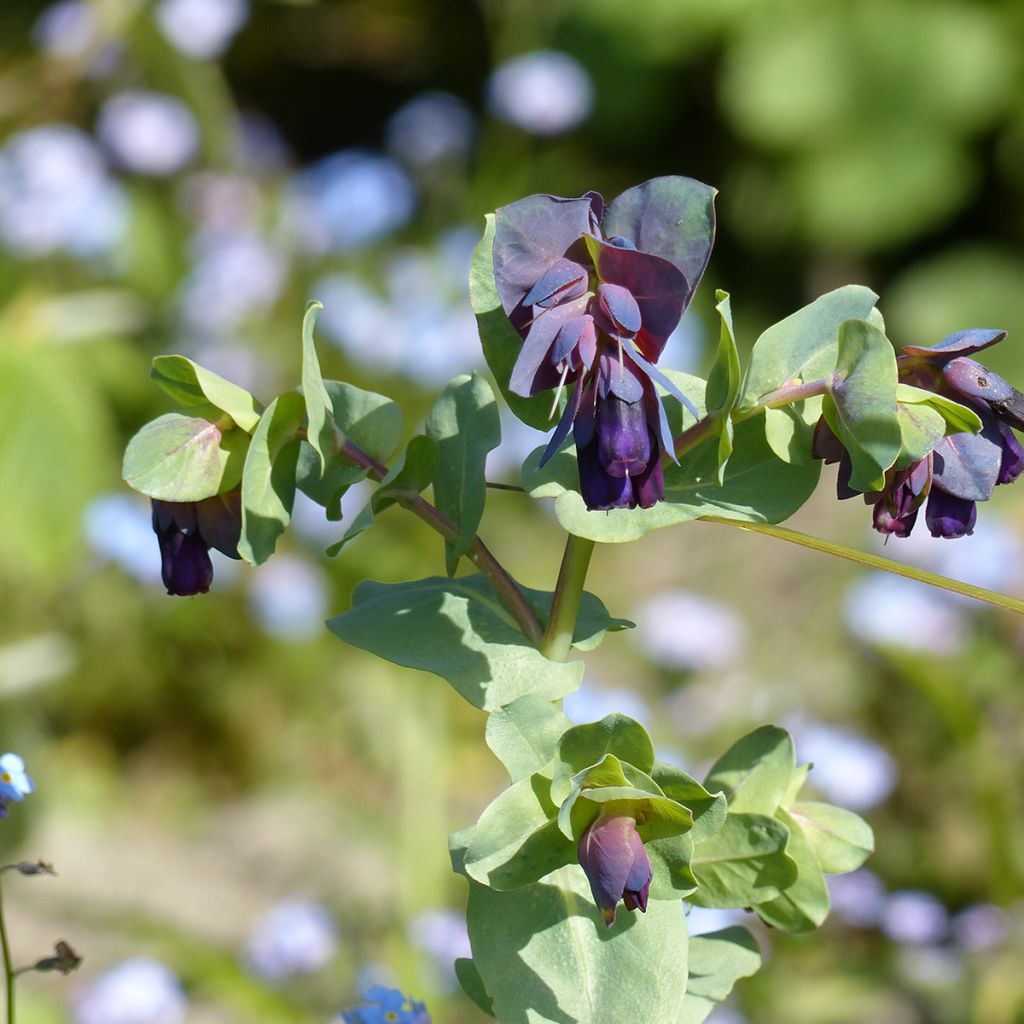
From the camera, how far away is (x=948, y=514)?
2.07 feet

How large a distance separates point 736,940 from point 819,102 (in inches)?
114

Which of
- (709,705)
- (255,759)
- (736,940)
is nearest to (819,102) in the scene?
(709,705)

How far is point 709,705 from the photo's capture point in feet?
7.07

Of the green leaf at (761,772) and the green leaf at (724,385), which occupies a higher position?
the green leaf at (724,385)

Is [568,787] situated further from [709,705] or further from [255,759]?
[255,759]

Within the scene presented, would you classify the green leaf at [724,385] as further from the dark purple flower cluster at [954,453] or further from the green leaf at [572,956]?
the green leaf at [572,956]

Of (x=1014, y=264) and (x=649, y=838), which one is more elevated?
(x=649, y=838)

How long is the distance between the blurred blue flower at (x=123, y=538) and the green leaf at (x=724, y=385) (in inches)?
58.6

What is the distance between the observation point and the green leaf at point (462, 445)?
672 millimetres

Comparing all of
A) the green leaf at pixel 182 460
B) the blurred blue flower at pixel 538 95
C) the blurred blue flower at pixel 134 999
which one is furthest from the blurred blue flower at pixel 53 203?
the green leaf at pixel 182 460

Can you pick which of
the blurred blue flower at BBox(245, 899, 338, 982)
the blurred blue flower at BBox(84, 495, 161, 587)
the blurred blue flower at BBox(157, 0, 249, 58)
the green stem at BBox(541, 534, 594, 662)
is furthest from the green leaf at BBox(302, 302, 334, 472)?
the blurred blue flower at BBox(157, 0, 249, 58)

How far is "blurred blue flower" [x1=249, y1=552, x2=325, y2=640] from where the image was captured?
225cm

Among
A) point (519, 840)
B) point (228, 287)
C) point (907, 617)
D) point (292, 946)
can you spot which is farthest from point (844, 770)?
point (228, 287)

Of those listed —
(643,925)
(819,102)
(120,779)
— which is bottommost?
(120,779)
